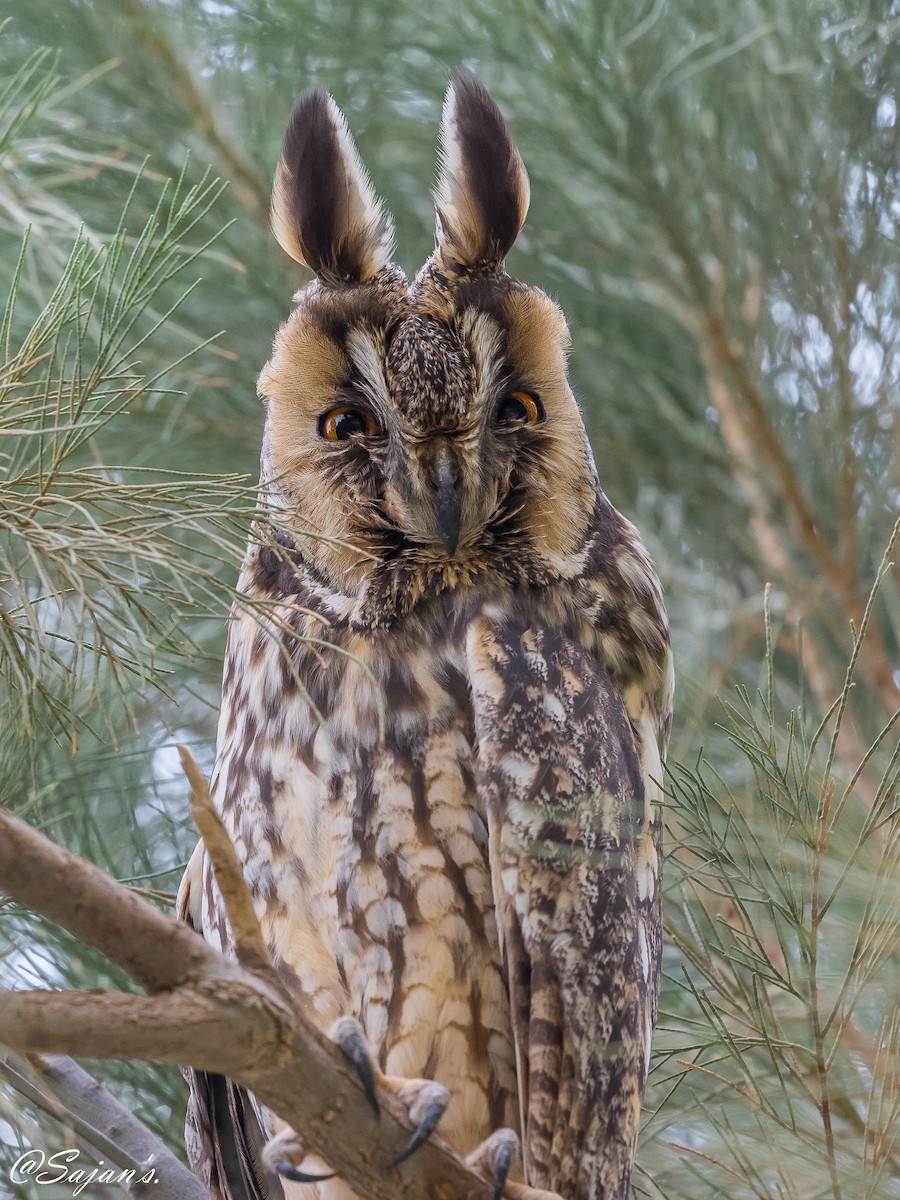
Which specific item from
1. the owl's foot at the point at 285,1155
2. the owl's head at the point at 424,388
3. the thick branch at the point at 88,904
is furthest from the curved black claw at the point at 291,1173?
the owl's head at the point at 424,388

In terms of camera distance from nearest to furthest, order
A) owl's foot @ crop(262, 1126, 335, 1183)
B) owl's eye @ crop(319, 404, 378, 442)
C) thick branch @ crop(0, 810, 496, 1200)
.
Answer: thick branch @ crop(0, 810, 496, 1200) < owl's foot @ crop(262, 1126, 335, 1183) < owl's eye @ crop(319, 404, 378, 442)

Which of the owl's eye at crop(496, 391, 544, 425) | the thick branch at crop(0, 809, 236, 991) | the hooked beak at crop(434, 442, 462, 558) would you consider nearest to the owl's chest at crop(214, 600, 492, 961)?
the hooked beak at crop(434, 442, 462, 558)

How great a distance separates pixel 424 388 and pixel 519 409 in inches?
6.2

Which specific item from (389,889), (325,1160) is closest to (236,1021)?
(325,1160)

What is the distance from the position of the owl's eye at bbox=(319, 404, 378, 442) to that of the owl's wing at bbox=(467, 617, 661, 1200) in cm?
26

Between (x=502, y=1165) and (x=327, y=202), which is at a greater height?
(x=327, y=202)

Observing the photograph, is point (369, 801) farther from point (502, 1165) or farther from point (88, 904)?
point (88, 904)

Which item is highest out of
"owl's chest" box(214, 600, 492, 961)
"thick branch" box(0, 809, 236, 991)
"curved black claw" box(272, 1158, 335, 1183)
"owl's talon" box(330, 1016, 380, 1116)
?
"owl's chest" box(214, 600, 492, 961)

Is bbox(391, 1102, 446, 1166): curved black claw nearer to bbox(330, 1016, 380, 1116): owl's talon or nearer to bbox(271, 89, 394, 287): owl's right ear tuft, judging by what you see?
bbox(330, 1016, 380, 1116): owl's talon

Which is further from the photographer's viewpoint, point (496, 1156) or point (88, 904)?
point (496, 1156)

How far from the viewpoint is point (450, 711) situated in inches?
58.6

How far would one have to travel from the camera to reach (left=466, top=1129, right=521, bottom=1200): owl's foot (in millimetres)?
1244

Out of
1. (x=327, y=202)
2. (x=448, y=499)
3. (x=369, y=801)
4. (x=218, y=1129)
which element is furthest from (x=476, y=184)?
(x=218, y=1129)

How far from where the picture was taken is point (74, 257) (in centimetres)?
115
